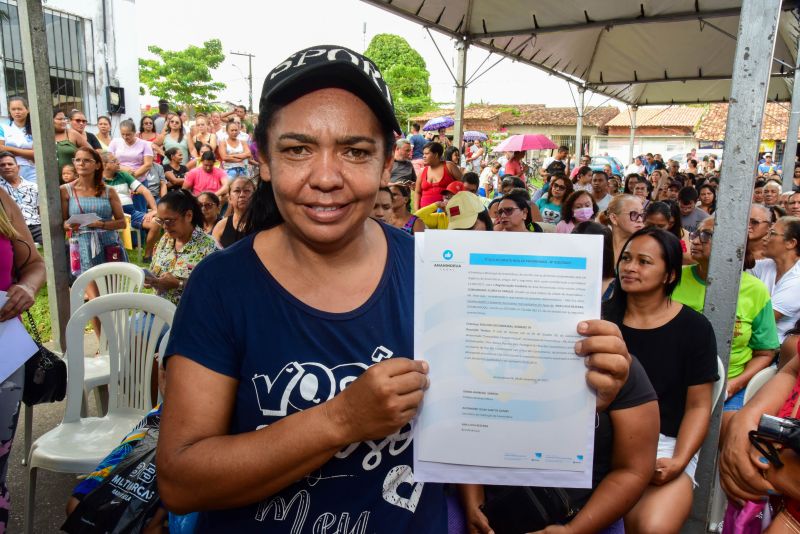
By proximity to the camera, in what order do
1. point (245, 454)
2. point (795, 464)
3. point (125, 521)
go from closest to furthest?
point (245, 454), point (795, 464), point (125, 521)

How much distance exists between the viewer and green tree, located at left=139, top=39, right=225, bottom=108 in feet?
117

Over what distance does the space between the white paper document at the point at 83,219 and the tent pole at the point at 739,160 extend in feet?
16.7

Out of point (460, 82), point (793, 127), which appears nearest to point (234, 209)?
point (460, 82)

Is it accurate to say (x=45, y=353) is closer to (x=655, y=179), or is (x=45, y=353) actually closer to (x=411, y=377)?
(x=411, y=377)

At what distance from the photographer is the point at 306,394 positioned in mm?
1047

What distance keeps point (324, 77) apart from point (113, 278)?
11.5 ft

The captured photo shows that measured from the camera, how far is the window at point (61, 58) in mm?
11875

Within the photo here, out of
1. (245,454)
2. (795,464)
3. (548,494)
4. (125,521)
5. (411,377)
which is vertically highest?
(411,377)

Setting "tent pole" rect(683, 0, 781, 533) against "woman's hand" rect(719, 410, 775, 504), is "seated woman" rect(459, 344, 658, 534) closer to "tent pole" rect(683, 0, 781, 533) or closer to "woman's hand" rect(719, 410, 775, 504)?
"woman's hand" rect(719, 410, 775, 504)

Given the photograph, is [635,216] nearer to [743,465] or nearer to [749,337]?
[749,337]

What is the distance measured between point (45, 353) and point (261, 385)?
2094 mm

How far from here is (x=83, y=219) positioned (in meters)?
5.07

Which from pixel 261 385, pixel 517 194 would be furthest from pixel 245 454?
pixel 517 194

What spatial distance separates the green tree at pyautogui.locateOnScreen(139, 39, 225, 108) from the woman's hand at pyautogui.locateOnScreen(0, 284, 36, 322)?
35859 millimetres
